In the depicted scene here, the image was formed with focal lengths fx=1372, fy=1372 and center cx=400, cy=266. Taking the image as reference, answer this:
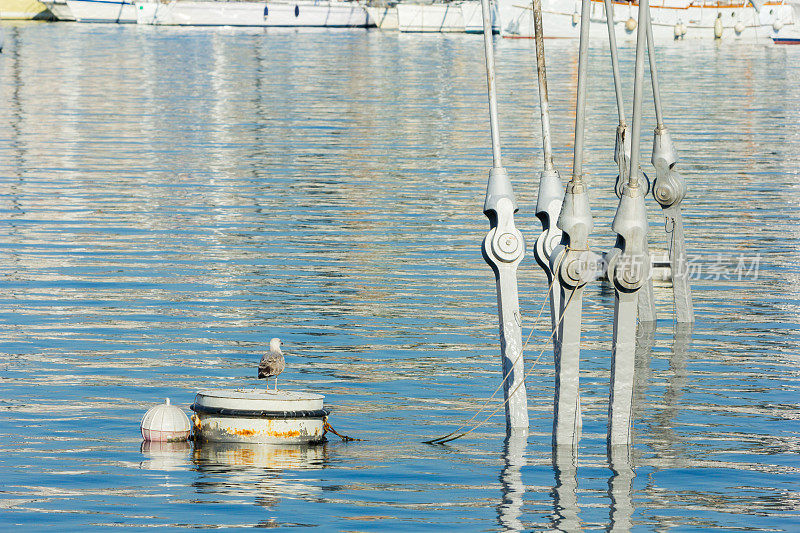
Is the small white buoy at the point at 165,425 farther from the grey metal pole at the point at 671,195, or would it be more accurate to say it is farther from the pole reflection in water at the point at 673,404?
the grey metal pole at the point at 671,195

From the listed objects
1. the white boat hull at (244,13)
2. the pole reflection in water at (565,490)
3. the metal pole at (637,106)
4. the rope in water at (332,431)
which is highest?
the white boat hull at (244,13)

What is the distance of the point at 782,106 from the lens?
55000mm

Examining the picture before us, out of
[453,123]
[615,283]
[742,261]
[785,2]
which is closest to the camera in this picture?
[615,283]

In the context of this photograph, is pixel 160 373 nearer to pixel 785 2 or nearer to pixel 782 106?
pixel 782 106

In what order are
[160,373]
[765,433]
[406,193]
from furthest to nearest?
1. [406,193]
2. [160,373]
3. [765,433]

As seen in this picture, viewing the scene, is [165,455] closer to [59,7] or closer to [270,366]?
[270,366]

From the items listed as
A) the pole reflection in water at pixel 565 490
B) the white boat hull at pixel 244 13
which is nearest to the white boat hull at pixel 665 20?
the white boat hull at pixel 244 13

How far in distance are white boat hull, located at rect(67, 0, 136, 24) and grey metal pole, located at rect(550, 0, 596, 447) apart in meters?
118

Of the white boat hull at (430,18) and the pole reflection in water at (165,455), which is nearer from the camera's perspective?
the pole reflection in water at (165,455)

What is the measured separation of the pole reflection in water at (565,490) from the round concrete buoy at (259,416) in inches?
96.6

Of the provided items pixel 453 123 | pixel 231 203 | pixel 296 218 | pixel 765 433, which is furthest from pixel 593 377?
pixel 453 123

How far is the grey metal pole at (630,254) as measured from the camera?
12.4 m

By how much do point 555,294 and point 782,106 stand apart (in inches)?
1726

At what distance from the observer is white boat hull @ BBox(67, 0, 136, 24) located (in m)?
126
